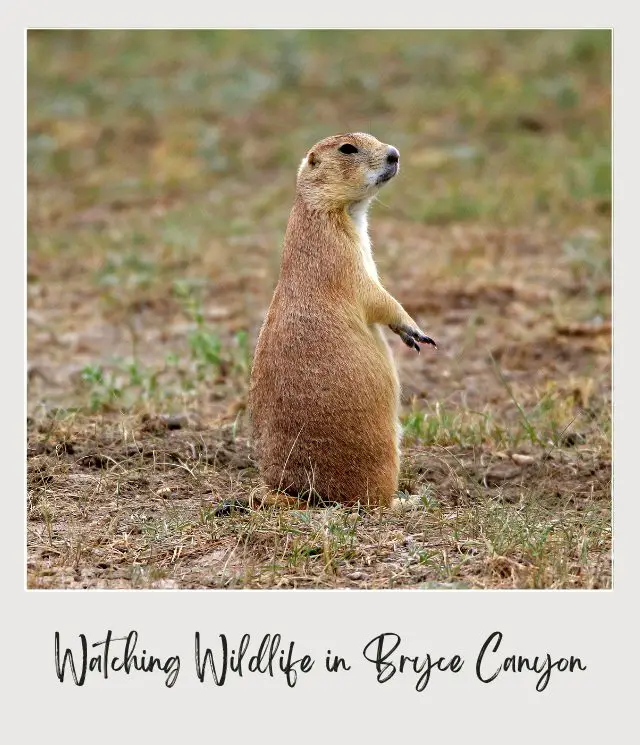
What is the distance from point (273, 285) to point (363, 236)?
397cm

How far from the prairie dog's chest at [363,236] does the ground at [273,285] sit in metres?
1.03

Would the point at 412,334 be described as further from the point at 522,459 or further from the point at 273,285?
the point at 273,285

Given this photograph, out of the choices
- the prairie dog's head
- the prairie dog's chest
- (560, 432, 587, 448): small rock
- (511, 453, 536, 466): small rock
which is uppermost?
the prairie dog's head

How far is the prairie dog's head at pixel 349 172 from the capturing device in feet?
20.1

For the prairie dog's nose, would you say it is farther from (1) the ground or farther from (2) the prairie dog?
(1) the ground

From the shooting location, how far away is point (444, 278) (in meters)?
10.2

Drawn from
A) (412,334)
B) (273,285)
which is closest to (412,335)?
(412,334)

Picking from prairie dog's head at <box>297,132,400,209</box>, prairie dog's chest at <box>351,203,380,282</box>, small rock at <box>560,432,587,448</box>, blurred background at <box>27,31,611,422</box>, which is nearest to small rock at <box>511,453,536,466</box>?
small rock at <box>560,432,587,448</box>

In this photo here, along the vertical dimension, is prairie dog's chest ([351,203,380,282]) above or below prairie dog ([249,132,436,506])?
above

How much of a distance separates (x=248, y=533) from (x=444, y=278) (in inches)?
208

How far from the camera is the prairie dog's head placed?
611 cm

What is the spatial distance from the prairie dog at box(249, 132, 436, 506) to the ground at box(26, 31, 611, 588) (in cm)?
21

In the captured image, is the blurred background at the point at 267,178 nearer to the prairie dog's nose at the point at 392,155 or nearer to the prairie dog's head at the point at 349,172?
the prairie dog's head at the point at 349,172

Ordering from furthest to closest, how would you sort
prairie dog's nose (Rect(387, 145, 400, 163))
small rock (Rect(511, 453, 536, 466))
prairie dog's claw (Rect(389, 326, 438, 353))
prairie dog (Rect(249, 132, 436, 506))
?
small rock (Rect(511, 453, 536, 466)) → prairie dog's nose (Rect(387, 145, 400, 163)) → prairie dog's claw (Rect(389, 326, 438, 353)) → prairie dog (Rect(249, 132, 436, 506))
